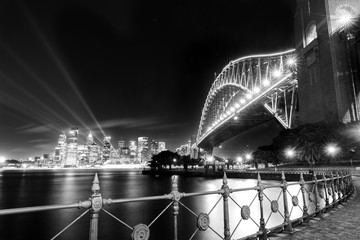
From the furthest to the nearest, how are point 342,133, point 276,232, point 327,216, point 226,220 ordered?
point 342,133, point 327,216, point 276,232, point 226,220

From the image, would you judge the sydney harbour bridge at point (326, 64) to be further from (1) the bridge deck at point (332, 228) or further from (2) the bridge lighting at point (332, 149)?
(1) the bridge deck at point (332, 228)

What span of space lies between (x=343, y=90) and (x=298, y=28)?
2155 centimetres

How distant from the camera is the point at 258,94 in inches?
2576

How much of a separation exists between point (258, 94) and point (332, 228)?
203 feet

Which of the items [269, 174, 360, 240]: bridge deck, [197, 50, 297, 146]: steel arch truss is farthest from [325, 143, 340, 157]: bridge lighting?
[269, 174, 360, 240]: bridge deck

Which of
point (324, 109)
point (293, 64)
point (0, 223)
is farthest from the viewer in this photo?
point (293, 64)

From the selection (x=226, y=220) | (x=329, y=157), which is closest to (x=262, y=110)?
(x=329, y=157)

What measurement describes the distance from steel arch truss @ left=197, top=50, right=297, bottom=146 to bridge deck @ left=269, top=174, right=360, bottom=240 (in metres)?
51.8

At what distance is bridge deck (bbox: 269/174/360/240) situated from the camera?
19.8ft

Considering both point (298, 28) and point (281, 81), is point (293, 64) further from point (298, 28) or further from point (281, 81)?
point (298, 28)

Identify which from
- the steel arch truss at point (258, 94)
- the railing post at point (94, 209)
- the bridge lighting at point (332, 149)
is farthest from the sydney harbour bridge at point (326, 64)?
the railing post at point (94, 209)

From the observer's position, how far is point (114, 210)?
2328 cm

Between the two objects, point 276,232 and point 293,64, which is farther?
point 293,64

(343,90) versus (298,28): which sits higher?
(298,28)
